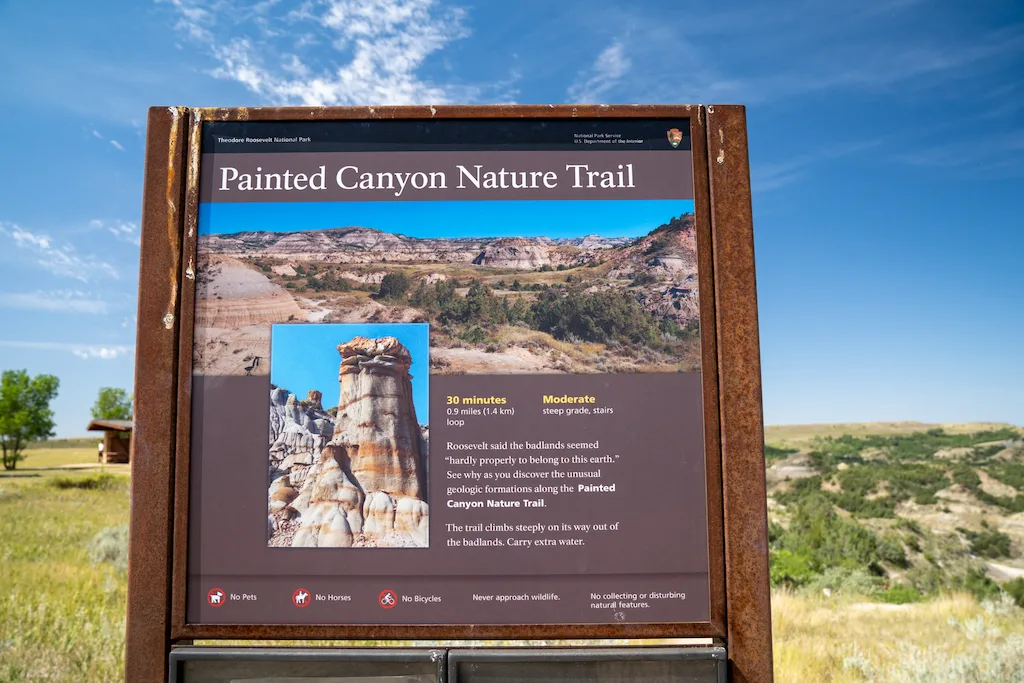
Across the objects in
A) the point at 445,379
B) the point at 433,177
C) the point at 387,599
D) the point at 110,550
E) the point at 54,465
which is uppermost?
the point at 433,177

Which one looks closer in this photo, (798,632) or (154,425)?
(154,425)

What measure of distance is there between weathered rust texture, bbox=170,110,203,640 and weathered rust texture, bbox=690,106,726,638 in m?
2.22

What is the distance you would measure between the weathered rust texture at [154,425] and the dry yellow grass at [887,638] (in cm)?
517

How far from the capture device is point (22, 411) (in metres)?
44.4

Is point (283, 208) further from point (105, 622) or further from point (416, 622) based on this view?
point (105, 622)

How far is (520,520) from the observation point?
8.53ft

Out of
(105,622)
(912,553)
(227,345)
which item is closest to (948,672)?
(227,345)

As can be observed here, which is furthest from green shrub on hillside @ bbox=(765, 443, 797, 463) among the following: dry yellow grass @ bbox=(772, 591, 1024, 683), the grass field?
the grass field

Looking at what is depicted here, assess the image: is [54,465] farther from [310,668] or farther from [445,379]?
[445,379]

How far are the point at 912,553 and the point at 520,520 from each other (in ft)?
50.5

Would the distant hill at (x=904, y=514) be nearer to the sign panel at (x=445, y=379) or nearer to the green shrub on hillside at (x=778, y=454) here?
the green shrub on hillside at (x=778, y=454)

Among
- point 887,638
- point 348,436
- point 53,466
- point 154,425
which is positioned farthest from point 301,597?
point 53,466

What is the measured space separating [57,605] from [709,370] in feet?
27.7

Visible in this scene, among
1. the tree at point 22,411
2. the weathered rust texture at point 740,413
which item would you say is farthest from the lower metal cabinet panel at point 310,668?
the tree at point 22,411
